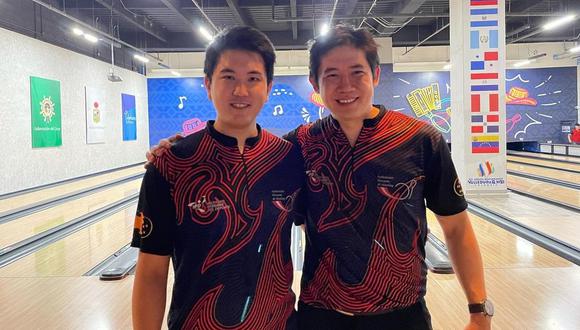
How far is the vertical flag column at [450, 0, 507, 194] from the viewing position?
6879 mm

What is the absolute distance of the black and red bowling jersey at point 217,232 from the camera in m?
1.17

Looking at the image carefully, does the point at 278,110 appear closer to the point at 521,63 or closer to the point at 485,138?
the point at 521,63

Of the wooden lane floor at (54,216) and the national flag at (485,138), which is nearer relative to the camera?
the wooden lane floor at (54,216)

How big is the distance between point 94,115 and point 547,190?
1020cm

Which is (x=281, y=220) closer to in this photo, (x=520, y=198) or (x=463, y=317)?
(x=463, y=317)

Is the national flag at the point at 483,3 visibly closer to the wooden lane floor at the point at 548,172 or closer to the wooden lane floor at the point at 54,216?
the wooden lane floor at the point at 548,172

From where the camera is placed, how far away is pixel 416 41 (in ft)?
46.5

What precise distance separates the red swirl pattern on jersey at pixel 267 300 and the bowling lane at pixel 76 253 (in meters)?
2.86

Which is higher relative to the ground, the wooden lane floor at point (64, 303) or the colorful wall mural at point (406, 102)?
the colorful wall mural at point (406, 102)

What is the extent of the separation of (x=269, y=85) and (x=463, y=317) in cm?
202

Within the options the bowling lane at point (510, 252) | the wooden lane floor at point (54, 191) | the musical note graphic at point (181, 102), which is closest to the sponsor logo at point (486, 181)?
the bowling lane at point (510, 252)

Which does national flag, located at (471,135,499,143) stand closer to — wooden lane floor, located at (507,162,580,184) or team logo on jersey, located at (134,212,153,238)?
wooden lane floor, located at (507,162,580,184)

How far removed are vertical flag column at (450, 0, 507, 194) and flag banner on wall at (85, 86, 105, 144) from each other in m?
8.69

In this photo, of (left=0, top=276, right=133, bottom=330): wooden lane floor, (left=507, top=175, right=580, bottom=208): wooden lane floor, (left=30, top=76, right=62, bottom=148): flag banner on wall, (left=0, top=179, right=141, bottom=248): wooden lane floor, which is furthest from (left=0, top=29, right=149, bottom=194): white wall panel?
(left=507, top=175, right=580, bottom=208): wooden lane floor
